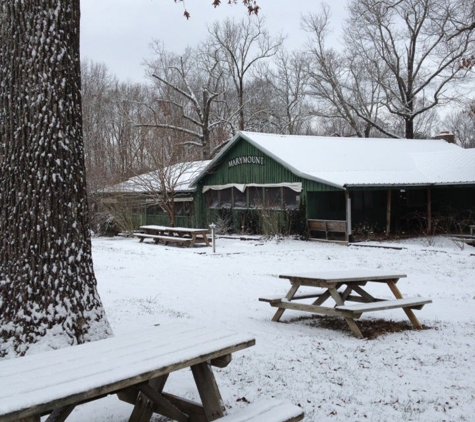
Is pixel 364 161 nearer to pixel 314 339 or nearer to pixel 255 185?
pixel 255 185

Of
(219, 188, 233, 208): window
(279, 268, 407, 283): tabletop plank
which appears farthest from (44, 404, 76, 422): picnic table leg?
(219, 188, 233, 208): window

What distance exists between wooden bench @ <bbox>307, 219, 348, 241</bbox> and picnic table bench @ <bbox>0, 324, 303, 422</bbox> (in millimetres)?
16949

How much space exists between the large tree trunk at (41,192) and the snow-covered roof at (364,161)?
53.1 ft

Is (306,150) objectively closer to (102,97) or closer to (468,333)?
(468,333)

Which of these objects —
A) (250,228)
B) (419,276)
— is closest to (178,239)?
(250,228)

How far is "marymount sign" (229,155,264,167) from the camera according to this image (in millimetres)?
25047

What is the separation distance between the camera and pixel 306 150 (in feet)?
83.0

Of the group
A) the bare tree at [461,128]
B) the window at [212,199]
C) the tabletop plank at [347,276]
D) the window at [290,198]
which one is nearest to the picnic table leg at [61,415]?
the tabletop plank at [347,276]

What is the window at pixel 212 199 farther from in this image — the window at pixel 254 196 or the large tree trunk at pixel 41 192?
the large tree trunk at pixel 41 192

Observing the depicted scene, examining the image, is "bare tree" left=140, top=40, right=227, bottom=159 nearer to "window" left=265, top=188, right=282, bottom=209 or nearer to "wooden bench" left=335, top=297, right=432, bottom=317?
"window" left=265, top=188, right=282, bottom=209

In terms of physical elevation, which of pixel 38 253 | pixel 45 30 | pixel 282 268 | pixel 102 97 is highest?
pixel 102 97

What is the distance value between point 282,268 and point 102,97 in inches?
1428

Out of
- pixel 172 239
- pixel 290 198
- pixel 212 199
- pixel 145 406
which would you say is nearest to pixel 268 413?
pixel 145 406

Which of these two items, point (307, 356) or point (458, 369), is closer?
point (458, 369)
